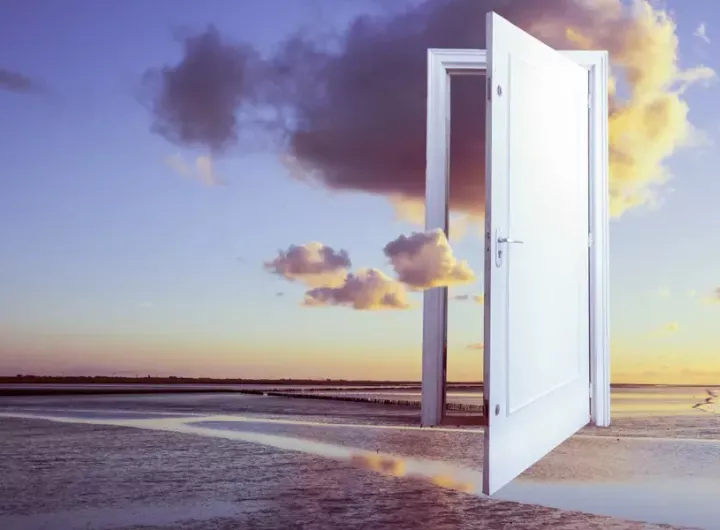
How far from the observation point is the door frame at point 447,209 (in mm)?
4473

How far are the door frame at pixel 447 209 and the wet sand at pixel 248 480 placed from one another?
265 millimetres

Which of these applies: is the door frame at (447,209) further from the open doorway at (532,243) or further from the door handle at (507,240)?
the door handle at (507,240)

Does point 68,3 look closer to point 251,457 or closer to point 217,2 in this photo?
point 217,2

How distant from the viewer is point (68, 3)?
7.54m

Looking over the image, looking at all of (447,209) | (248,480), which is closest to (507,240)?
(248,480)

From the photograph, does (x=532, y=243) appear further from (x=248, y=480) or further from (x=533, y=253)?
(x=248, y=480)

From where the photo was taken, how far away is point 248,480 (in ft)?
9.62

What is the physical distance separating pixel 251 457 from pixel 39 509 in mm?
1126

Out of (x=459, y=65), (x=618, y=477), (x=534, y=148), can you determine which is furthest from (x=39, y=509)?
(x=459, y=65)

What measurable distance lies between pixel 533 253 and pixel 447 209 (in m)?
1.39

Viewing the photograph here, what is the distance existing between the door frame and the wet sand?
26 centimetres

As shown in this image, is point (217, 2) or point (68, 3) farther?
point (68, 3)

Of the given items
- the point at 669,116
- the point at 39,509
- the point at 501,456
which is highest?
the point at 669,116

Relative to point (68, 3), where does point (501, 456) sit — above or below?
below
